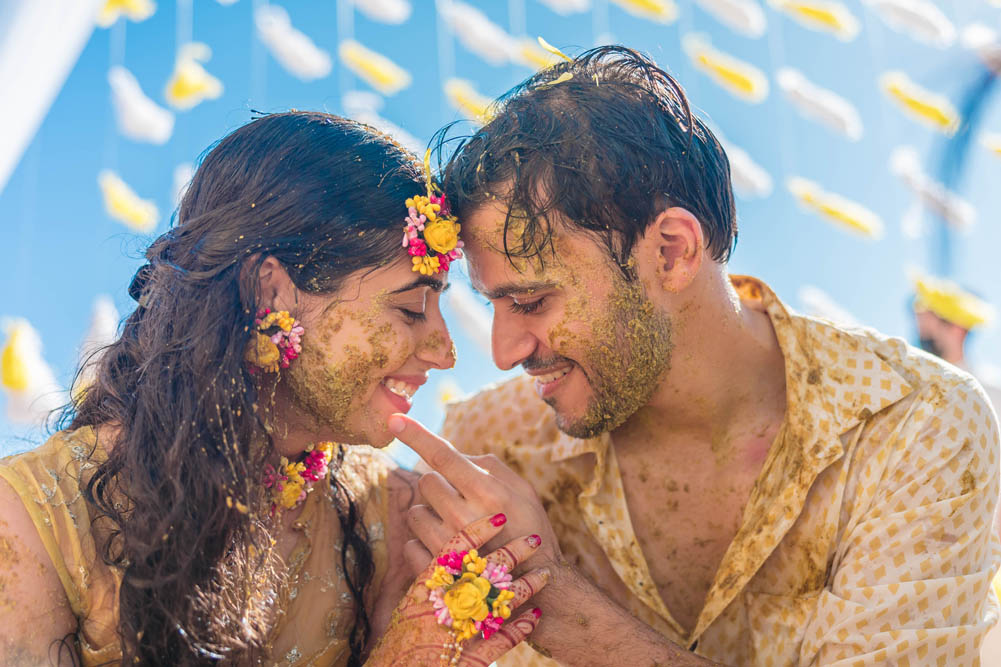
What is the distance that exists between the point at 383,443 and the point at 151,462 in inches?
24.4

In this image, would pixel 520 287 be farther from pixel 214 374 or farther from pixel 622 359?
pixel 214 374

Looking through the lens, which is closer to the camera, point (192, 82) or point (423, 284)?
point (423, 284)

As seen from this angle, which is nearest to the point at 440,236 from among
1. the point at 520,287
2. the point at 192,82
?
the point at 520,287

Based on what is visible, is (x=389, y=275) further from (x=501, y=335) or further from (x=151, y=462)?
(x=151, y=462)

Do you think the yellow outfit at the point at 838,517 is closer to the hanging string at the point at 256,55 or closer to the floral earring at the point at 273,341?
the floral earring at the point at 273,341

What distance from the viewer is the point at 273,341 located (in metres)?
2.34

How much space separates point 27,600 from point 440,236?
1339 millimetres

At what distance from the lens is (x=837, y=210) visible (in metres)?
7.07

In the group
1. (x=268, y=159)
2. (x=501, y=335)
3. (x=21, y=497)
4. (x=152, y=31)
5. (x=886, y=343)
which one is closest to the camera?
(x=21, y=497)

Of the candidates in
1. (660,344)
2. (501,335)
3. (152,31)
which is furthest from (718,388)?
(152,31)

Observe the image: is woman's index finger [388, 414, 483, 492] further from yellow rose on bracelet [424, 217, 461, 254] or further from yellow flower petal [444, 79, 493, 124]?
yellow flower petal [444, 79, 493, 124]

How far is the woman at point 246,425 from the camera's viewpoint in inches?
82.7

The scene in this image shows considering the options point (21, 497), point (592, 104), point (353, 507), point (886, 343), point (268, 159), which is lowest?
point (353, 507)

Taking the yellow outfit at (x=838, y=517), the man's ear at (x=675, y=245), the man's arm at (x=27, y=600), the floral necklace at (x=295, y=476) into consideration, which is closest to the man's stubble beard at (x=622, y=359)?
the man's ear at (x=675, y=245)
